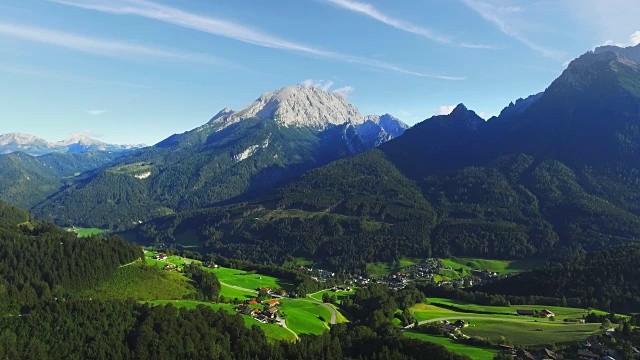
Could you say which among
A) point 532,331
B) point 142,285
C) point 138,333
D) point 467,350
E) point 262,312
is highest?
point 142,285

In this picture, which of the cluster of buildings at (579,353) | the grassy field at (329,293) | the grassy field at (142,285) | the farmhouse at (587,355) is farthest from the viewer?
the grassy field at (329,293)

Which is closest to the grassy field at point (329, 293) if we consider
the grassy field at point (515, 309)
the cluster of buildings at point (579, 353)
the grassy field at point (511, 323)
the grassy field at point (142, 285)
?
the grassy field at point (511, 323)

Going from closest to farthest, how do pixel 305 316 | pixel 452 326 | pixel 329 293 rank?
pixel 452 326
pixel 305 316
pixel 329 293

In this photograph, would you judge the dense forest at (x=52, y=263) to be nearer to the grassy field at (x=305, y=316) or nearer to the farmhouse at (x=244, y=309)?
the farmhouse at (x=244, y=309)

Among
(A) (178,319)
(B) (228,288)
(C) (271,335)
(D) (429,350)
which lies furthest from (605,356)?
(B) (228,288)

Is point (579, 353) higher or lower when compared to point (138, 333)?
lower

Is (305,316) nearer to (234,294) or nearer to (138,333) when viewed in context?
(234,294)

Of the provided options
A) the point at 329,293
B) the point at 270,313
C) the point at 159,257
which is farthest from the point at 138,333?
the point at 159,257
